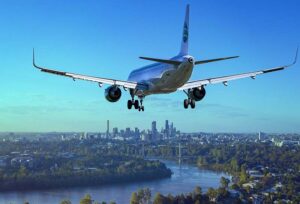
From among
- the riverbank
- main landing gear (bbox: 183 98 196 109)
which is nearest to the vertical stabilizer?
main landing gear (bbox: 183 98 196 109)

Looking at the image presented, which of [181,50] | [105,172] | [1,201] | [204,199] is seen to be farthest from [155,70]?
[105,172]

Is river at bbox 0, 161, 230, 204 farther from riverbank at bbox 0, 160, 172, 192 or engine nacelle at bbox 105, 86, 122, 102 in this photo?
engine nacelle at bbox 105, 86, 122, 102

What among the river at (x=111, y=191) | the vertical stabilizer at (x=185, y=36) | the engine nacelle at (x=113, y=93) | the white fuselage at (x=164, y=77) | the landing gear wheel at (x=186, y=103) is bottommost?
the river at (x=111, y=191)

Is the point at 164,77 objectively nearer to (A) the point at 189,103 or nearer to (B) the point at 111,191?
(A) the point at 189,103

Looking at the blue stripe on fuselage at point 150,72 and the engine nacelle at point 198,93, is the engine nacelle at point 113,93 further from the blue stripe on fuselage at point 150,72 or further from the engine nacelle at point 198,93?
the engine nacelle at point 198,93

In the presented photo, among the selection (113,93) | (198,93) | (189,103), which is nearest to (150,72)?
(113,93)

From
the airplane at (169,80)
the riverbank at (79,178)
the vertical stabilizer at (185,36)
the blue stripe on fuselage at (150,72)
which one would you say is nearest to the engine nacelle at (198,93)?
the airplane at (169,80)

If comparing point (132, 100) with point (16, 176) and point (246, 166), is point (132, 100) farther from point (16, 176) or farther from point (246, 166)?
point (246, 166)
